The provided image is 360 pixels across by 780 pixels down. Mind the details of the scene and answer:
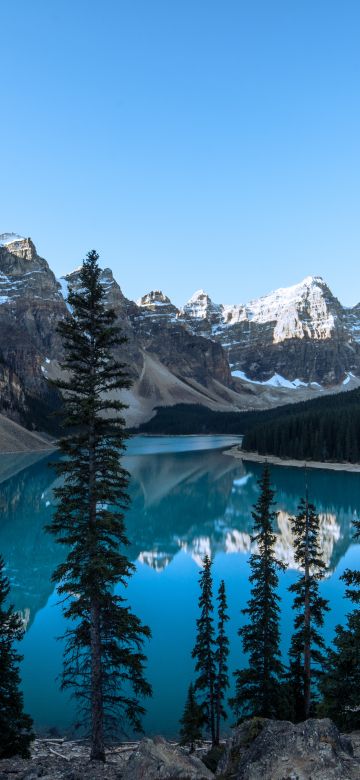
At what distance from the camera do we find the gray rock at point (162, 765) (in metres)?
9.23

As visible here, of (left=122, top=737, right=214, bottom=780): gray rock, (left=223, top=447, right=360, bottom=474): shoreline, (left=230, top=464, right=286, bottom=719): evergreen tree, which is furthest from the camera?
(left=223, top=447, right=360, bottom=474): shoreline

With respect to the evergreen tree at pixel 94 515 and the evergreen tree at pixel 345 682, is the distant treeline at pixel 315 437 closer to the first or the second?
the evergreen tree at pixel 345 682

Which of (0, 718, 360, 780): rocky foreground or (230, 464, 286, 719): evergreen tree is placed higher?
(0, 718, 360, 780): rocky foreground

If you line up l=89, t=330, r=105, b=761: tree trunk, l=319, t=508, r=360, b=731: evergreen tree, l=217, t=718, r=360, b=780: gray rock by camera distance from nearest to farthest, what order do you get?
l=217, t=718, r=360, b=780: gray rock
l=319, t=508, r=360, b=731: evergreen tree
l=89, t=330, r=105, b=761: tree trunk

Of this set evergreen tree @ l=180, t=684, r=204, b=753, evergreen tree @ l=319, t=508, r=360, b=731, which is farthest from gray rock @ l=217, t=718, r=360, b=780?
evergreen tree @ l=180, t=684, r=204, b=753

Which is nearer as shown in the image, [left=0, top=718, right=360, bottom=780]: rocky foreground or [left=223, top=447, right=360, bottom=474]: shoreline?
[left=0, top=718, right=360, bottom=780]: rocky foreground

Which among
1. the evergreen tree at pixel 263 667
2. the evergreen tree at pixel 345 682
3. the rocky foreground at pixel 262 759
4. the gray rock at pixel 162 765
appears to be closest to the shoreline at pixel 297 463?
the evergreen tree at pixel 263 667

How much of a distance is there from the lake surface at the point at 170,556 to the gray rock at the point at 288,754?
41.4ft

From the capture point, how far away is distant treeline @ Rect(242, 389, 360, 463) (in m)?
118

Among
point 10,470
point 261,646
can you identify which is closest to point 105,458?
point 261,646

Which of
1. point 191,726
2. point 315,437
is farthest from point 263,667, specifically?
point 315,437

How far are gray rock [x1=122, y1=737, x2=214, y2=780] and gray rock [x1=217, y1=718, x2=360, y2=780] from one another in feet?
1.81

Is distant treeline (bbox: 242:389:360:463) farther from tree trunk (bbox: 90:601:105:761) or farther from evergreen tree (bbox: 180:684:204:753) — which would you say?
tree trunk (bbox: 90:601:105:761)

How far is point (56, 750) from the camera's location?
57.6 feet
